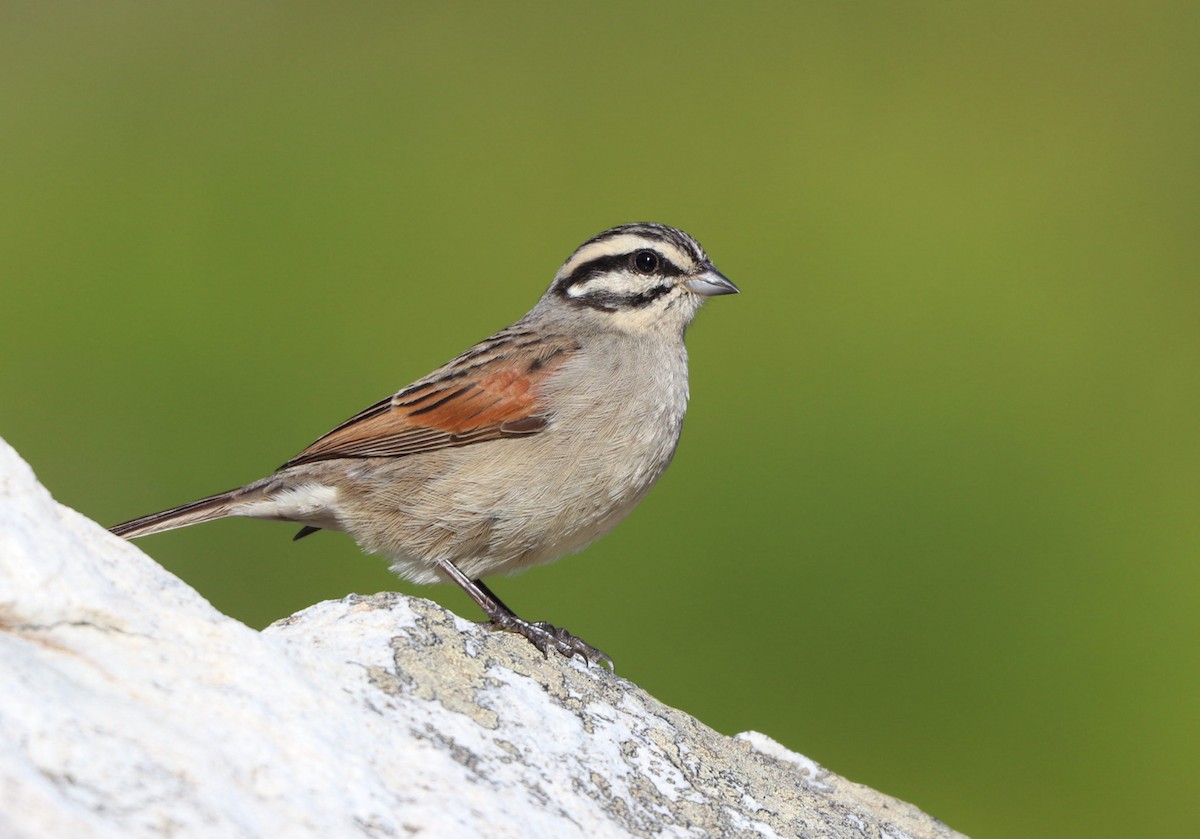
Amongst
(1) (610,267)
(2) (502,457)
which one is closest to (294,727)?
(2) (502,457)

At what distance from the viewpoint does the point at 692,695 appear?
7332 millimetres

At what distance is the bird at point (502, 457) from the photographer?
4742 mm

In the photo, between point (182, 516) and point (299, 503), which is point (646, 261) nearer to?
point (299, 503)

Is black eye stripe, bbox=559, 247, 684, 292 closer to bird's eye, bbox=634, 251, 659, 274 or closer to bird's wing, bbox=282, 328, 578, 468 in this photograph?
bird's eye, bbox=634, 251, 659, 274

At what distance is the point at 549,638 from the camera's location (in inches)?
153

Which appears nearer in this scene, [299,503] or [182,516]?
[182,516]

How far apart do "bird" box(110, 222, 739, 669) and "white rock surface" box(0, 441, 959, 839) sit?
135cm

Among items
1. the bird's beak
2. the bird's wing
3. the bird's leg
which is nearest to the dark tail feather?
the bird's wing

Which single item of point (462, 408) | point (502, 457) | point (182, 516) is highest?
point (462, 408)

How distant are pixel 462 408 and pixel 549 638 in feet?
4.74

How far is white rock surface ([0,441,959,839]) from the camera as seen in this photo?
2195 millimetres

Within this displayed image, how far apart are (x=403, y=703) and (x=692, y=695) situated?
470cm

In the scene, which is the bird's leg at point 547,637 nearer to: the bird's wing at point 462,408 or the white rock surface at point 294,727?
the white rock surface at point 294,727

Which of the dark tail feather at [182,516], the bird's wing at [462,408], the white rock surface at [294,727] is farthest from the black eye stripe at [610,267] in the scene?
the white rock surface at [294,727]
